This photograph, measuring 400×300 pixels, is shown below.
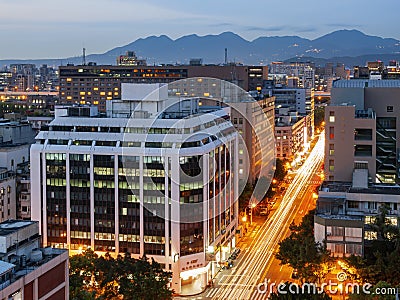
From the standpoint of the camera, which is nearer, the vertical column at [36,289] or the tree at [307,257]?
the vertical column at [36,289]

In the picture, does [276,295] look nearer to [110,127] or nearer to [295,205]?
[110,127]

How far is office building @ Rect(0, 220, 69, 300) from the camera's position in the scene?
14.2m

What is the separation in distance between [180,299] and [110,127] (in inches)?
316

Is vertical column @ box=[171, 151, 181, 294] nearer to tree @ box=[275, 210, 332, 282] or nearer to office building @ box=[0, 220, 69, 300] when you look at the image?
tree @ box=[275, 210, 332, 282]

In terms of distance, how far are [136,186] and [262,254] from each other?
7456 mm

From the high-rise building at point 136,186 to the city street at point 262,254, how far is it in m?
1.14

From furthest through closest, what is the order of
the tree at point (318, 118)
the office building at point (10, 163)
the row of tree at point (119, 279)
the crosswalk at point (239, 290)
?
the tree at point (318, 118) < the office building at point (10, 163) < the crosswalk at point (239, 290) < the row of tree at point (119, 279)

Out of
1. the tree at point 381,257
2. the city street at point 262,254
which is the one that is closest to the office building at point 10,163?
the city street at point 262,254

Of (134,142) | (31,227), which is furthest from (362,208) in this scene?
(31,227)

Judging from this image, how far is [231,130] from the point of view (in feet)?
106

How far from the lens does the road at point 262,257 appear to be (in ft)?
80.8

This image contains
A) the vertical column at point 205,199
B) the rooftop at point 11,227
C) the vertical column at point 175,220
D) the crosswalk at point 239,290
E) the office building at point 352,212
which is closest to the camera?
the rooftop at point 11,227

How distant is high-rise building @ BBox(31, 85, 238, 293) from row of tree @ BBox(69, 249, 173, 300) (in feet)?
12.0

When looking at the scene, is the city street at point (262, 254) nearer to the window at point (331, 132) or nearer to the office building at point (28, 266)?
the window at point (331, 132)
